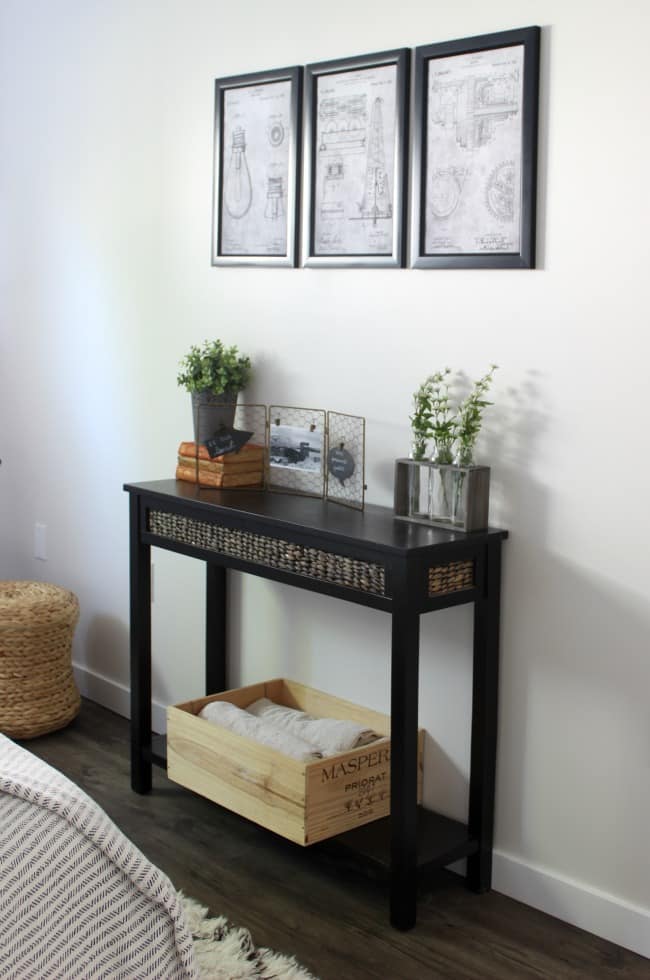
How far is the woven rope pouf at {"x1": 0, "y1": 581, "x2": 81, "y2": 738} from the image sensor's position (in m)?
3.41

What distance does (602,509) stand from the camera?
2324 millimetres

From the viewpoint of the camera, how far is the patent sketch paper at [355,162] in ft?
8.76

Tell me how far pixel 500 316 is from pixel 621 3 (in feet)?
2.18

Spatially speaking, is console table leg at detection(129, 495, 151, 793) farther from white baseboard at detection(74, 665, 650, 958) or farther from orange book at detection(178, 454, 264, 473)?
white baseboard at detection(74, 665, 650, 958)

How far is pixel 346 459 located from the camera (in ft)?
8.94

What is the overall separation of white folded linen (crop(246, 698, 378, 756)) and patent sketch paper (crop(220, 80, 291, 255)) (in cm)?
121

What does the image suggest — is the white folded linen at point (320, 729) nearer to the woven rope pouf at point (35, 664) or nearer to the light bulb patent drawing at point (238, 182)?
the woven rope pouf at point (35, 664)

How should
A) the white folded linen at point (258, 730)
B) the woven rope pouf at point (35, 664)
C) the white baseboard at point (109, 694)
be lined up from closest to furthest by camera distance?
the white folded linen at point (258, 730) → the woven rope pouf at point (35, 664) → the white baseboard at point (109, 694)

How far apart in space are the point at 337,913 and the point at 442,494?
95cm

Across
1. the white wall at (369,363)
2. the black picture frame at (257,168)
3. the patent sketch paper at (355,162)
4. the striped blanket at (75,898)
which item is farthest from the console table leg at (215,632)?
the striped blanket at (75,898)

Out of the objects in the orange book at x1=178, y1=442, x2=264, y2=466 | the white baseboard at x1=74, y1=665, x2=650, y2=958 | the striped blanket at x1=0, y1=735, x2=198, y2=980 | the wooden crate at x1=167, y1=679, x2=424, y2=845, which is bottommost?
the white baseboard at x1=74, y1=665, x2=650, y2=958

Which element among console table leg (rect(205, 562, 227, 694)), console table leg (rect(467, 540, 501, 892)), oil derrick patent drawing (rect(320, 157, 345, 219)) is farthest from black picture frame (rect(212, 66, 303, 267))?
console table leg (rect(467, 540, 501, 892))

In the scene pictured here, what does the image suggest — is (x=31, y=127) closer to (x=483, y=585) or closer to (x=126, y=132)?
(x=126, y=132)

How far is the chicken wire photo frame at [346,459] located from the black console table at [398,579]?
0.04 metres
